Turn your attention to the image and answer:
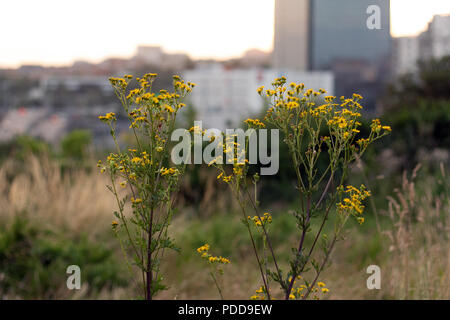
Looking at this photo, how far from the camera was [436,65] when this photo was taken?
59.5 ft

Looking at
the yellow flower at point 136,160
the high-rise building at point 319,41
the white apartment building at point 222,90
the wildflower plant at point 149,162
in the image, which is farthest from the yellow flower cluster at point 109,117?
the high-rise building at point 319,41

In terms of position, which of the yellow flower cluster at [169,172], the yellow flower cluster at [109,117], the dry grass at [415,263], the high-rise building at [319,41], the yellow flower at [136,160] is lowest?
the dry grass at [415,263]

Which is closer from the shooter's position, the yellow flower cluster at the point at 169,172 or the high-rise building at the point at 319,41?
the yellow flower cluster at the point at 169,172

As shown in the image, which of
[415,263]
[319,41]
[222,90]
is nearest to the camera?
[415,263]

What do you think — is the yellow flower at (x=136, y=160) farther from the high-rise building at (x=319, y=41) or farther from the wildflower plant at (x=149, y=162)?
the high-rise building at (x=319, y=41)

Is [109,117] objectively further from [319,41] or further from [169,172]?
[319,41]

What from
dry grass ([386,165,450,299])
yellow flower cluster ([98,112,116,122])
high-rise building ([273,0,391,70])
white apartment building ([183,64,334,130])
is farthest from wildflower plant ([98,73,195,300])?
high-rise building ([273,0,391,70])

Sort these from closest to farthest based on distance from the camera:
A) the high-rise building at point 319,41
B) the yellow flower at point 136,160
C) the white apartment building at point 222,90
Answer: the yellow flower at point 136,160 < the white apartment building at point 222,90 < the high-rise building at point 319,41

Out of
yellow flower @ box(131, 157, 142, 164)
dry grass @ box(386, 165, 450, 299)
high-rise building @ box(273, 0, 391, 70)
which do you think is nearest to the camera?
yellow flower @ box(131, 157, 142, 164)

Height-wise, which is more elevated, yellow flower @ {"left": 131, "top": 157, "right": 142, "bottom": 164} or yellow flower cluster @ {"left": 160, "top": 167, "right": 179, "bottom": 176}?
yellow flower @ {"left": 131, "top": 157, "right": 142, "bottom": 164}

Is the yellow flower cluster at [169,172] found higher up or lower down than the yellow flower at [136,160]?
lower down

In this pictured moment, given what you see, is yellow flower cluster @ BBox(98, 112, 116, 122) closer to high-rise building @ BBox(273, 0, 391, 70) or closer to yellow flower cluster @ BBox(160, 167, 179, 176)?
yellow flower cluster @ BBox(160, 167, 179, 176)

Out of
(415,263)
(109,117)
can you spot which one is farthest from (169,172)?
(415,263)

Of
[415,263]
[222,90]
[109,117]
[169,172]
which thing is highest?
[222,90]
